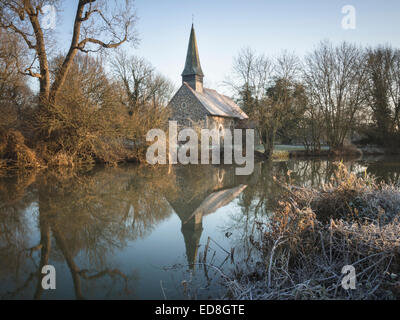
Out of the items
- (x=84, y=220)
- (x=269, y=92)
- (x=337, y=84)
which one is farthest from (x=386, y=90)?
(x=84, y=220)

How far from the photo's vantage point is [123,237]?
4348mm

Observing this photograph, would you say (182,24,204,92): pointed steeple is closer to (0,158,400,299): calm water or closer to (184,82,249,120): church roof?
(184,82,249,120): church roof

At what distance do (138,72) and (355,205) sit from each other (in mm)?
25454

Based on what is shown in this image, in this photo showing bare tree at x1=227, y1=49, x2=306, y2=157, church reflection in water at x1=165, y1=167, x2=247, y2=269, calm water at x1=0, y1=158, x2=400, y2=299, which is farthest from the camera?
bare tree at x1=227, y1=49, x2=306, y2=157

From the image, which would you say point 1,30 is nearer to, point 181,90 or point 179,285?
point 179,285

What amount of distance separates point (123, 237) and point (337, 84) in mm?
25447

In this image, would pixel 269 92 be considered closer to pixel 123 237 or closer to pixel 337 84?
pixel 337 84

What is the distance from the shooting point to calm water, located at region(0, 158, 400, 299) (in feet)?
9.23

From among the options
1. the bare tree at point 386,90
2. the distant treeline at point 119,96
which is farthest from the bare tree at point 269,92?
the bare tree at point 386,90

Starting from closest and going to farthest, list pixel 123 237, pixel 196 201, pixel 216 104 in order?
pixel 123 237 < pixel 196 201 < pixel 216 104

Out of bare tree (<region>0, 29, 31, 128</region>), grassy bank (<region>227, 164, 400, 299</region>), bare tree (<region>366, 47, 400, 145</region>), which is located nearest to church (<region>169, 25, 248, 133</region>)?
bare tree (<region>366, 47, 400, 145</region>)

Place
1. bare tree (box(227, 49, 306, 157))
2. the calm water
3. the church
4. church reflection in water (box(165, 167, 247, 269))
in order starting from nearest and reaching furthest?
the calm water < church reflection in water (box(165, 167, 247, 269)) < bare tree (box(227, 49, 306, 157)) < the church

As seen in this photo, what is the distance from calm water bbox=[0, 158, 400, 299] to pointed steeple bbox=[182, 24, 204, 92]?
25.7 m

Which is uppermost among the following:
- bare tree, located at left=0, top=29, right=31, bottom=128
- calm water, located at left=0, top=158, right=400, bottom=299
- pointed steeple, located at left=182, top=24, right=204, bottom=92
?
pointed steeple, located at left=182, top=24, right=204, bottom=92
